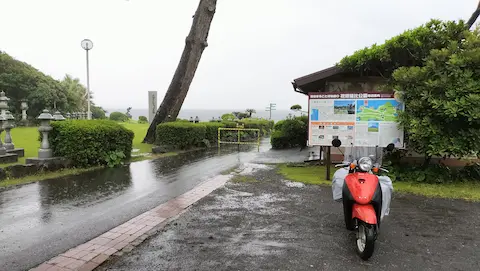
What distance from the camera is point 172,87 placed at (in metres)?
15.6

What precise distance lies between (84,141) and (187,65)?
7.36 meters

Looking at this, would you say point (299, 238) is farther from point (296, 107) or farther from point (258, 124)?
point (258, 124)

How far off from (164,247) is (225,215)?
147 cm

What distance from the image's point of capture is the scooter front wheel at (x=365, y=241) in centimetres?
367

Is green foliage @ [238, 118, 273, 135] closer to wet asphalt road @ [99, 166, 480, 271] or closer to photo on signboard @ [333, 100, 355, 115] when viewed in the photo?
photo on signboard @ [333, 100, 355, 115]

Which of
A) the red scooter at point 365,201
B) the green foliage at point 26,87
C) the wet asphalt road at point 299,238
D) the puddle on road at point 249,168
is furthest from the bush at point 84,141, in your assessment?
the green foliage at point 26,87

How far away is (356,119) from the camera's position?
7.87 meters

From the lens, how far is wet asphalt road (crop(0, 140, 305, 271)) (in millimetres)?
4129

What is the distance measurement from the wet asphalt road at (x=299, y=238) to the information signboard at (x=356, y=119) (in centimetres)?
174

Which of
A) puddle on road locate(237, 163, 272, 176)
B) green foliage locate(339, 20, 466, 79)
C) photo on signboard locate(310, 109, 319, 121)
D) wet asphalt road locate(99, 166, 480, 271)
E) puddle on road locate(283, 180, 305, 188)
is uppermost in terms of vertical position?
green foliage locate(339, 20, 466, 79)

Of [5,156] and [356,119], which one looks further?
[5,156]

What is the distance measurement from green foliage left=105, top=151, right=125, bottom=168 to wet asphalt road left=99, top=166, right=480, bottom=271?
4547mm

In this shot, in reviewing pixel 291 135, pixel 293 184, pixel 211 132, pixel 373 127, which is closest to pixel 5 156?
pixel 293 184

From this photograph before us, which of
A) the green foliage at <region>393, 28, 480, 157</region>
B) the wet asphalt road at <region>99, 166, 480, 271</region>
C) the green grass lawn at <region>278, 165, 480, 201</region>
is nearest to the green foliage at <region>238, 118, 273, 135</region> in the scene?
the green grass lawn at <region>278, 165, 480, 201</region>
